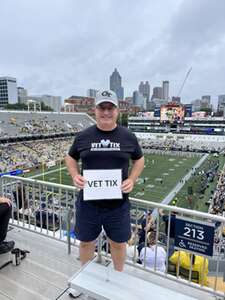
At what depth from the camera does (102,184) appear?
5.49 ft

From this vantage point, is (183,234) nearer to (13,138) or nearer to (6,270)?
(6,270)

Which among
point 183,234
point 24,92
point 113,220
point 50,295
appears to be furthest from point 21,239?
point 24,92

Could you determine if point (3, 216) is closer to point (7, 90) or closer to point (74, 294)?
point (74, 294)

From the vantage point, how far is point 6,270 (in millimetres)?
2398

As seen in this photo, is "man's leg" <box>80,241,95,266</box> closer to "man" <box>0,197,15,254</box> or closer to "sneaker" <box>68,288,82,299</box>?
"sneaker" <box>68,288,82,299</box>

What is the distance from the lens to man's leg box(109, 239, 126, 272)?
186 cm

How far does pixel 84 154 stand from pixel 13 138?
105 feet

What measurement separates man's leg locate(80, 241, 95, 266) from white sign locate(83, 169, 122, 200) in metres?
0.48

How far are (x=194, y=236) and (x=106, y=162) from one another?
108 cm

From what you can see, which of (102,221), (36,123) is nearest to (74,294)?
(102,221)

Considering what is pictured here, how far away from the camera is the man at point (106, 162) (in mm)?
1643

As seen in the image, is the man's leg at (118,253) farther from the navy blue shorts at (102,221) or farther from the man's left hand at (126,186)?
the man's left hand at (126,186)

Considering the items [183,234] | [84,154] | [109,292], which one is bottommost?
[109,292]

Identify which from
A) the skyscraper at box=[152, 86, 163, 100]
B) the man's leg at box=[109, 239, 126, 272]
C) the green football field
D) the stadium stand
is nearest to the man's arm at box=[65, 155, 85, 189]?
the man's leg at box=[109, 239, 126, 272]
